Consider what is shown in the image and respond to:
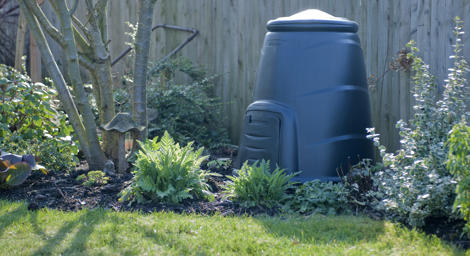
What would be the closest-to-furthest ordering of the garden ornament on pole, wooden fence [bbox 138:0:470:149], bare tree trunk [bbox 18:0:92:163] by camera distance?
1. the garden ornament on pole
2. bare tree trunk [bbox 18:0:92:163]
3. wooden fence [bbox 138:0:470:149]

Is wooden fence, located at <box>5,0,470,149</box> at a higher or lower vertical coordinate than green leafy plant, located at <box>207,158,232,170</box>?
higher

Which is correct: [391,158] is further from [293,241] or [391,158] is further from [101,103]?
[101,103]

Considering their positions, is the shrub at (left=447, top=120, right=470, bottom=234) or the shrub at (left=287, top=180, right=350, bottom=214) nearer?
the shrub at (left=447, top=120, right=470, bottom=234)

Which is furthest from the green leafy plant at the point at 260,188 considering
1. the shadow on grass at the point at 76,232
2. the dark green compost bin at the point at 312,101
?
the shadow on grass at the point at 76,232

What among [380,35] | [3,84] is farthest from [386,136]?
[3,84]

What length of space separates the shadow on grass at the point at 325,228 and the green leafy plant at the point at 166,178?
74 centimetres

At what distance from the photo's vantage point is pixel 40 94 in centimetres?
535

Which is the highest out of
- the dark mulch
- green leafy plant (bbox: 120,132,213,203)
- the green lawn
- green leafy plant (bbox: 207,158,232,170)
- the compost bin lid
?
the compost bin lid

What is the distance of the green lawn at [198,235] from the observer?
330 cm

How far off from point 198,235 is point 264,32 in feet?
12.8

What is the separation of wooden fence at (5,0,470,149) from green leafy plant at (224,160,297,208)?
187 centimetres

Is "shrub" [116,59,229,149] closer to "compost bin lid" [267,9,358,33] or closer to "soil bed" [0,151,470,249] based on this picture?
"soil bed" [0,151,470,249]

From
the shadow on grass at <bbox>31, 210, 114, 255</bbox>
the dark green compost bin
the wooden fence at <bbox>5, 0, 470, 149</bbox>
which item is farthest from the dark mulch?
the wooden fence at <bbox>5, 0, 470, 149</bbox>

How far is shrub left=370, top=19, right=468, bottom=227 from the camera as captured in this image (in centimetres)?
354
